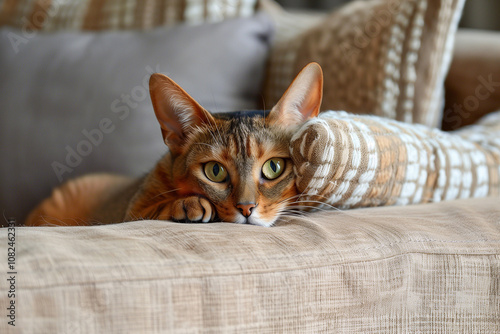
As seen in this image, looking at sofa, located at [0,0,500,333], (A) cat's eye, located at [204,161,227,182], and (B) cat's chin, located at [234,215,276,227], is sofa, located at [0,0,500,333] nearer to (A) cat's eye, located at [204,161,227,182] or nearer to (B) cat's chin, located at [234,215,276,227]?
(B) cat's chin, located at [234,215,276,227]

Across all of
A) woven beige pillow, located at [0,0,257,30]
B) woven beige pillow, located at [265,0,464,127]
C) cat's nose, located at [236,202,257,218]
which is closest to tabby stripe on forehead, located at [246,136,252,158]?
cat's nose, located at [236,202,257,218]

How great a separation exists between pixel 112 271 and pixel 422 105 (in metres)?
0.92

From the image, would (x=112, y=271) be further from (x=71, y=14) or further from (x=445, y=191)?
(x=71, y=14)

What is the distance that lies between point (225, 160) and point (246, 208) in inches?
4.4

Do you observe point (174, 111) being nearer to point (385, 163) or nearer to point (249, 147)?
point (249, 147)

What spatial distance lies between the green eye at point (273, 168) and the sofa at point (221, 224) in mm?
96

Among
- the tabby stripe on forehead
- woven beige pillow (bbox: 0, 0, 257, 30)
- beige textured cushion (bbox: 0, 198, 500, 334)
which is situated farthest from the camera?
woven beige pillow (bbox: 0, 0, 257, 30)

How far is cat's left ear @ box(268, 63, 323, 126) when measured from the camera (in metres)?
0.87

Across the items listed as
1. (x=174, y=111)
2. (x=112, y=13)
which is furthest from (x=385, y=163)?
(x=112, y=13)

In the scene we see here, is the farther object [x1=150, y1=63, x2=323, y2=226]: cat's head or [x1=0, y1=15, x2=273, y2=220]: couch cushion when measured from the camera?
[x1=0, y1=15, x2=273, y2=220]: couch cushion

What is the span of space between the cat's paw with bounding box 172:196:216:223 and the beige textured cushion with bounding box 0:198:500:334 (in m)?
0.09

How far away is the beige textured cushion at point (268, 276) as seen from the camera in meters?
0.49

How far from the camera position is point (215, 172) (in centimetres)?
87

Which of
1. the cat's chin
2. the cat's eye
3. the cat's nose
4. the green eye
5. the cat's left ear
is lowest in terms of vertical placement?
the cat's chin
